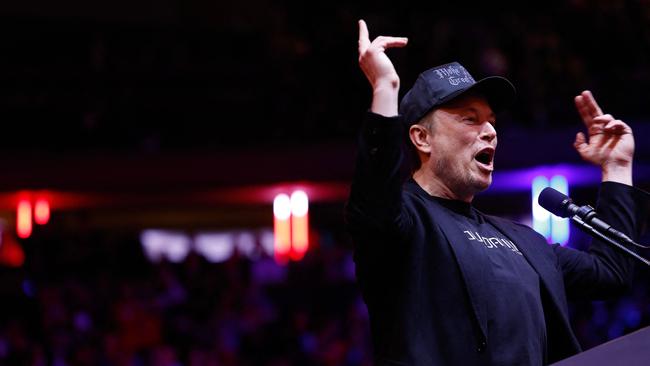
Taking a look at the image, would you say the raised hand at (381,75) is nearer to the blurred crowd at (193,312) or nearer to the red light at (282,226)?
the blurred crowd at (193,312)

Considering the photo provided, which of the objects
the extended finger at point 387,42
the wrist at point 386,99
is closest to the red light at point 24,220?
the extended finger at point 387,42

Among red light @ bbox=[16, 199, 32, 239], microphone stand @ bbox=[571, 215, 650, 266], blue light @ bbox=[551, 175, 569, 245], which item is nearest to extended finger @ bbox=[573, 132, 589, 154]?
microphone stand @ bbox=[571, 215, 650, 266]

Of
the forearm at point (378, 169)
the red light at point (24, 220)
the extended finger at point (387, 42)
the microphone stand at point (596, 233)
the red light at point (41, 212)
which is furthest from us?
the red light at point (24, 220)

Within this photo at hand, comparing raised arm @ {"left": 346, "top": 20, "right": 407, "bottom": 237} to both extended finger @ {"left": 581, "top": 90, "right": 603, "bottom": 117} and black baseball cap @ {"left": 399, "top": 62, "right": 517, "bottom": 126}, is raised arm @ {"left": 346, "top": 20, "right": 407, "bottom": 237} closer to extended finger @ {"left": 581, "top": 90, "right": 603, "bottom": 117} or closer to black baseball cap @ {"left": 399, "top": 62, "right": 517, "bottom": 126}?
black baseball cap @ {"left": 399, "top": 62, "right": 517, "bottom": 126}

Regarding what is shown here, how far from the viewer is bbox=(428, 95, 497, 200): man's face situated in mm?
2234

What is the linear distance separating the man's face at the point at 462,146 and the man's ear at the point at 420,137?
0.05ft

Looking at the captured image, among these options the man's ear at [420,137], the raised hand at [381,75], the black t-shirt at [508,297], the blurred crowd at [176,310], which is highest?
the raised hand at [381,75]

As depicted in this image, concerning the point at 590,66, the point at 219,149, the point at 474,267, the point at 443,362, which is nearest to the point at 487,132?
the point at 474,267

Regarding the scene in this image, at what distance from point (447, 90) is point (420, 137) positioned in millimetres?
129

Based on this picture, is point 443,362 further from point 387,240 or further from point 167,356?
point 167,356

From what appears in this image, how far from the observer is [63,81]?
10539mm

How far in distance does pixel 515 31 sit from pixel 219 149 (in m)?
3.39

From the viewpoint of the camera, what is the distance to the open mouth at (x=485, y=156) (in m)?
2.24

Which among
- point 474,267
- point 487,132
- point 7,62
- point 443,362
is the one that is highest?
point 7,62
